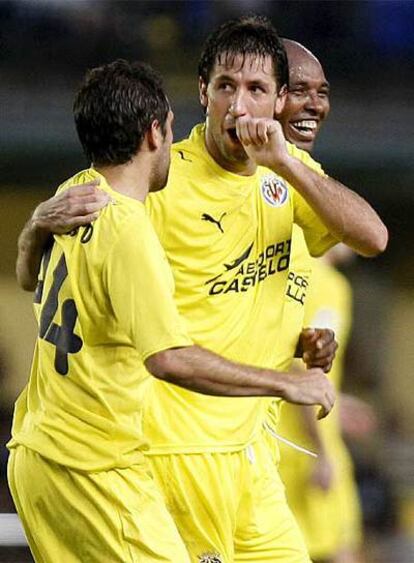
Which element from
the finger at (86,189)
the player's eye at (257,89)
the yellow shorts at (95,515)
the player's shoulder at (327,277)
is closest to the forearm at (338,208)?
the player's eye at (257,89)

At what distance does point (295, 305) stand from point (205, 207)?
0.64 m

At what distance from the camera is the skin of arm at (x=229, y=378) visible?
4715mm

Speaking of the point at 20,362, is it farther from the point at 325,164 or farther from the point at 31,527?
the point at 31,527

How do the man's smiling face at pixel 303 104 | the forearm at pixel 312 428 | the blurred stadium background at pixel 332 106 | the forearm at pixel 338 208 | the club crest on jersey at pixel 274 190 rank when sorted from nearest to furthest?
the forearm at pixel 338 208, the club crest on jersey at pixel 274 190, the man's smiling face at pixel 303 104, the forearm at pixel 312 428, the blurred stadium background at pixel 332 106

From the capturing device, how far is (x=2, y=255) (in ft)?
33.6

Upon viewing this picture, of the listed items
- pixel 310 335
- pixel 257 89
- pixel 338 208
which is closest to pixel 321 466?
pixel 310 335

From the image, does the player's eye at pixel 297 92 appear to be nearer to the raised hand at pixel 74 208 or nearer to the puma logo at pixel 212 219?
the puma logo at pixel 212 219

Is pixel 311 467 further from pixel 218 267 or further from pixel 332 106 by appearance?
pixel 332 106

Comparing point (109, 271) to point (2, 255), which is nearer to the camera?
point (109, 271)

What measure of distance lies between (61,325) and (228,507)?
40.7 inches

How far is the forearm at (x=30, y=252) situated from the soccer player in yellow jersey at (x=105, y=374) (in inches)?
4.4

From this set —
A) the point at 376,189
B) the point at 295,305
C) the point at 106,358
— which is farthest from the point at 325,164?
the point at 106,358

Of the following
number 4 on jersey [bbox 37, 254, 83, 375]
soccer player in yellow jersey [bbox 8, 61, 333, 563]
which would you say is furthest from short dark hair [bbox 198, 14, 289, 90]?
number 4 on jersey [bbox 37, 254, 83, 375]

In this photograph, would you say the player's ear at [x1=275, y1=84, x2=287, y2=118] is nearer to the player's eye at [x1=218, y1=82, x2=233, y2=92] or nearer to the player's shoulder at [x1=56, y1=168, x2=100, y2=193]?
the player's eye at [x1=218, y1=82, x2=233, y2=92]
